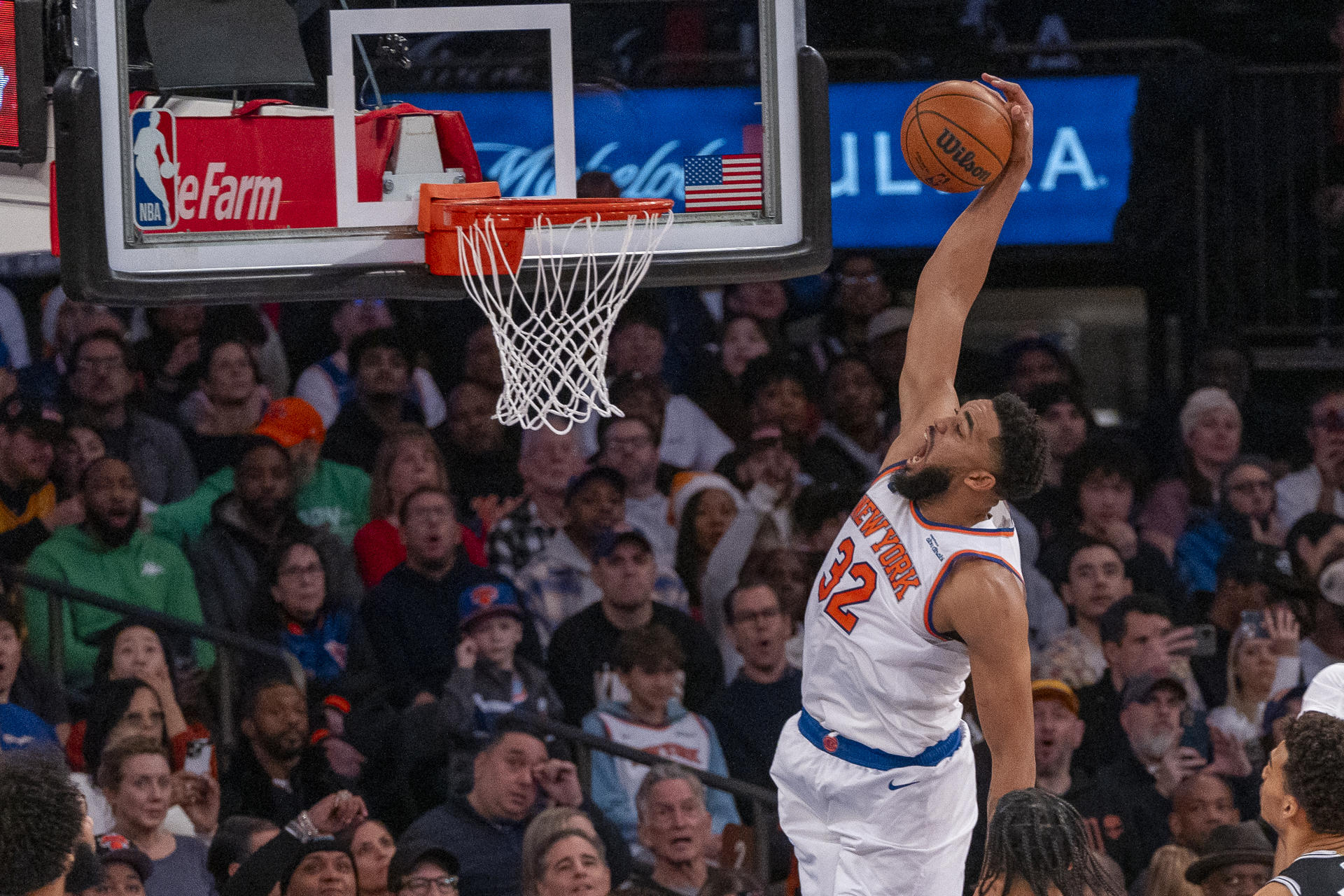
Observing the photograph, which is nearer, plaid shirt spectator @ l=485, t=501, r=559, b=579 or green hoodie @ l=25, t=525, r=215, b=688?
green hoodie @ l=25, t=525, r=215, b=688

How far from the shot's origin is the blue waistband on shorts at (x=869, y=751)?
12.4ft

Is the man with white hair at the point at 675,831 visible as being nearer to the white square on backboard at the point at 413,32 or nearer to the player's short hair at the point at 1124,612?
the player's short hair at the point at 1124,612

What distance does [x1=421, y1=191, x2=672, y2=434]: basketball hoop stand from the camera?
13.3ft

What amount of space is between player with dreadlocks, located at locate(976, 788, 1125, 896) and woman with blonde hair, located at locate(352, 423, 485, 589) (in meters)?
3.36

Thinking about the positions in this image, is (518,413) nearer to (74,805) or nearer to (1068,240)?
(74,805)

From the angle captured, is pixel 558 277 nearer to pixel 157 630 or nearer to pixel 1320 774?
pixel 1320 774

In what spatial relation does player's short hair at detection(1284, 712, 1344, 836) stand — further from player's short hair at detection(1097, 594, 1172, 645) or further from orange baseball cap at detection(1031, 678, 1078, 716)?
player's short hair at detection(1097, 594, 1172, 645)

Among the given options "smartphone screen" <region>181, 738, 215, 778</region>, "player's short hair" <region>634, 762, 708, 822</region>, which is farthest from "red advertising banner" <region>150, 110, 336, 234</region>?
"player's short hair" <region>634, 762, 708, 822</region>

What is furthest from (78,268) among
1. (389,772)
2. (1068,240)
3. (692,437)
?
(1068,240)

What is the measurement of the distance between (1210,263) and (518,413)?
521cm

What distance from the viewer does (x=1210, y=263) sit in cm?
807

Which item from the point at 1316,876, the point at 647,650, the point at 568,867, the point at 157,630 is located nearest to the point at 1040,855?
the point at 1316,876

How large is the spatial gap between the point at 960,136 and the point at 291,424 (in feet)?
11.3

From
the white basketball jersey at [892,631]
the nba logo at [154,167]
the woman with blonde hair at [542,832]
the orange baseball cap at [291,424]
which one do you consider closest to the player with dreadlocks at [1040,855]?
the white basketball jersey at [892,631]
